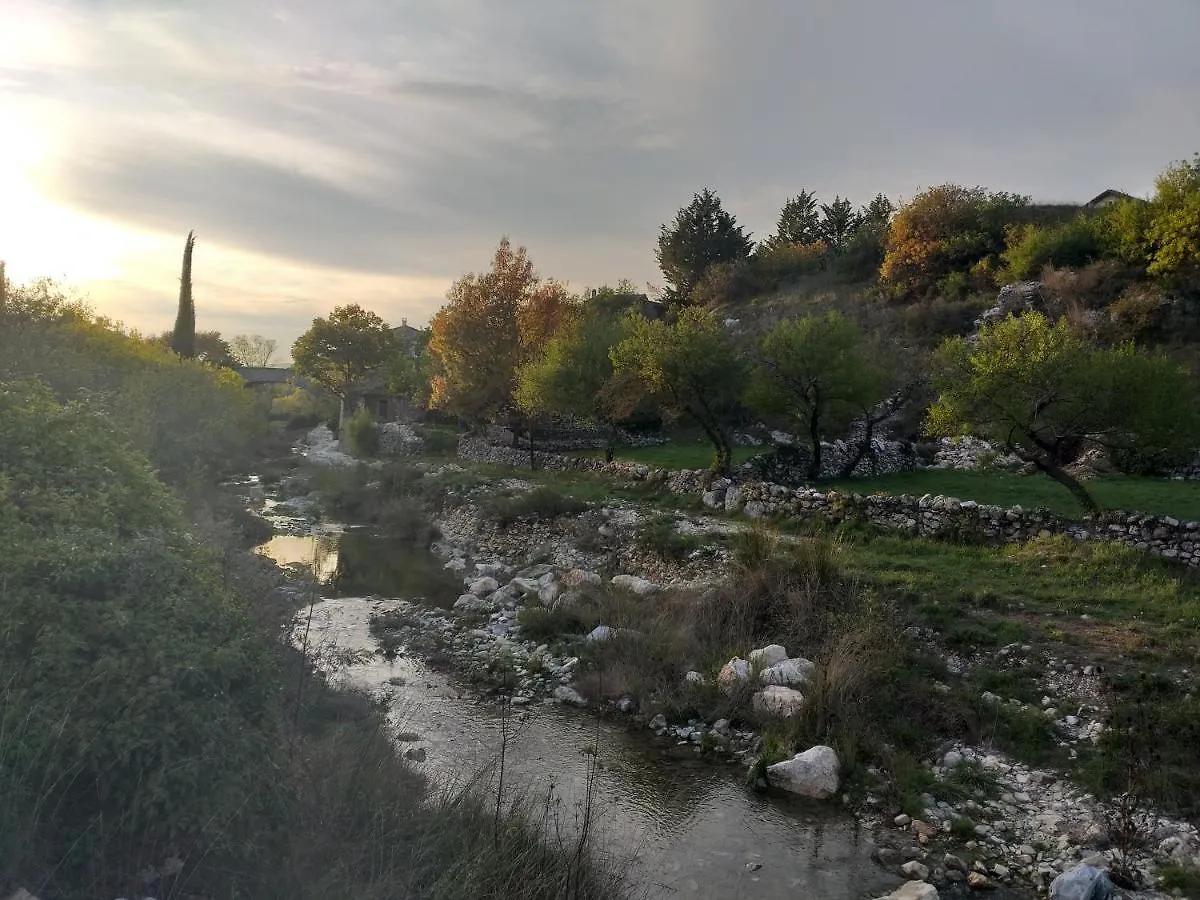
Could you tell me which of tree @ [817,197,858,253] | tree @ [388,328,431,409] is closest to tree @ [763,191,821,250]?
tree @ [817,197,858,253]

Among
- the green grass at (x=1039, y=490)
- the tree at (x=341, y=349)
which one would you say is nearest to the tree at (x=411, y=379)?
the tree at (x=341, y=349)

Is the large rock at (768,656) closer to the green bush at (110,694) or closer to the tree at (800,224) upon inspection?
the green bush at (110,694)

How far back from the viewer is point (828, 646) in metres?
12.6

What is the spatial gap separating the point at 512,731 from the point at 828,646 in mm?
5005

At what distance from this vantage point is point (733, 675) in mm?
12328

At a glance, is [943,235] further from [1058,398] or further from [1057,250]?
[1058,398]

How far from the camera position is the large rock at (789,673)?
469 inches

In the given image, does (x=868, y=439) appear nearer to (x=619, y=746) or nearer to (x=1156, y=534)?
(x=1156, y=534)

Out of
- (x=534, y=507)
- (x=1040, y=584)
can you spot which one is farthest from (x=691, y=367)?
(x=1040, y=584)

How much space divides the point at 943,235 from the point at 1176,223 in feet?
50.0

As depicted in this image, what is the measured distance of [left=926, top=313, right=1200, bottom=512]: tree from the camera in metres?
17.4

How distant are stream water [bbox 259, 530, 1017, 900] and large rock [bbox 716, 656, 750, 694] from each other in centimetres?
144

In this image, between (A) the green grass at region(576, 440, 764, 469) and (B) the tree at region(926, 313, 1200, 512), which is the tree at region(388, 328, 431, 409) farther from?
(B) the tree at region(926, 313, 1200, 512)

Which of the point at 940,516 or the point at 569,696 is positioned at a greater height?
the point at 940,516
